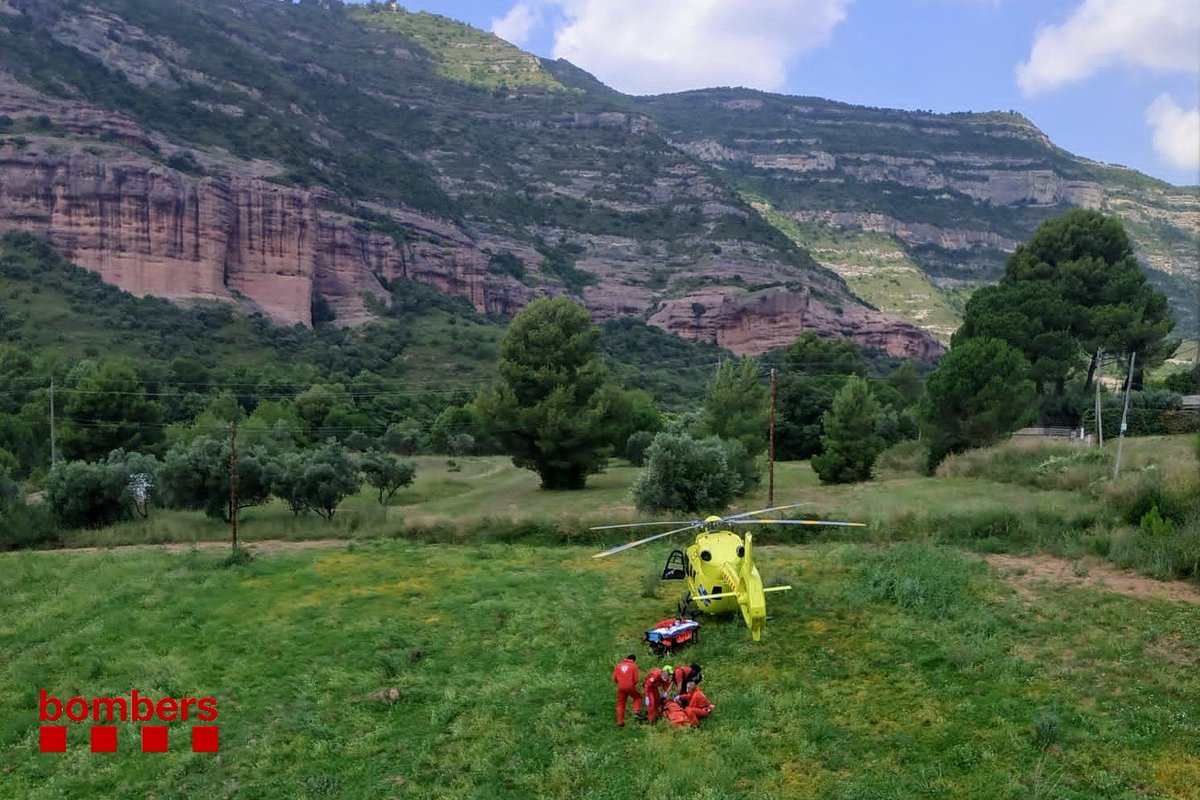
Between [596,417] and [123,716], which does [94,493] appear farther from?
[596,417]

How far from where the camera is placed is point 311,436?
57.9 meters

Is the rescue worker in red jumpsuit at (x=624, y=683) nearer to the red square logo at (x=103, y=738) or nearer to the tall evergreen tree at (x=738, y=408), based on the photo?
the red square logo at (x=103, y=738)

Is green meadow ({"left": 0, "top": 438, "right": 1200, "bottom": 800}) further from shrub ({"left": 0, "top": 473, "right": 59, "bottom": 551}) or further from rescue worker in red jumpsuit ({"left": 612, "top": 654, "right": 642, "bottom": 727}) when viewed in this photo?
shrub ({"left": 0, "top": 473, "right": 59, "bottom": 551})

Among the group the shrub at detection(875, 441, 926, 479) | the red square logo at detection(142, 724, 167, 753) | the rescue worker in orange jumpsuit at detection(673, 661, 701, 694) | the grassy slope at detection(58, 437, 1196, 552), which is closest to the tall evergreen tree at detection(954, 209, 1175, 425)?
the shrub at detection(875, 441, 926, 479)

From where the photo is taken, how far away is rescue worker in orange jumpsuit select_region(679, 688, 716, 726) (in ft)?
32.4

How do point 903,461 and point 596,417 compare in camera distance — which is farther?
point 903,461

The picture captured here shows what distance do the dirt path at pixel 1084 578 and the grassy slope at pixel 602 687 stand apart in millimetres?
736

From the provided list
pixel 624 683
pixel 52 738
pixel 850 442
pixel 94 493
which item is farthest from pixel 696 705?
pixel 850 442

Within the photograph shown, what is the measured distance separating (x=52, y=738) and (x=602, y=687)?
790 centimetres

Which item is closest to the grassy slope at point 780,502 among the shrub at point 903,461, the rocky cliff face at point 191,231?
the shrub at point 903,461

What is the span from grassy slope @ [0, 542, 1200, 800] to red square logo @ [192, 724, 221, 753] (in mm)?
145

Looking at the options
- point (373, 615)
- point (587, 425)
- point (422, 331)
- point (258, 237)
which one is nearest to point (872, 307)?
point (422, 331)

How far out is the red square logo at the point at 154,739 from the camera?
10.3 meters

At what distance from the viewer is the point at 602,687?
37.3ft
